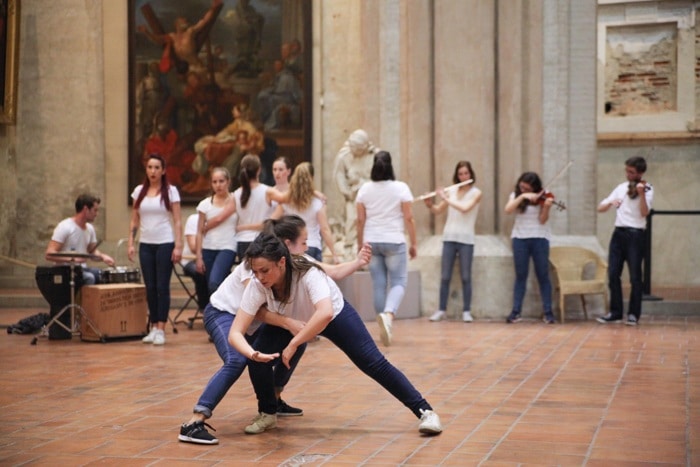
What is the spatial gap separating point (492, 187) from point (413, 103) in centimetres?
128

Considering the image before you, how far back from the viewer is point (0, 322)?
40.2 feet

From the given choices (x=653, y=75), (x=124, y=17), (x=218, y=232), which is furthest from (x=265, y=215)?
(x=653, y=75)

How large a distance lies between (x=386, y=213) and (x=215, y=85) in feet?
21.6

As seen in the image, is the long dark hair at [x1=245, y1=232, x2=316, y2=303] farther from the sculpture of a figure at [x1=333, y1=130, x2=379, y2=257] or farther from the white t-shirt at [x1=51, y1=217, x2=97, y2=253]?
the sculpture of a figure at [x1=333, y1=130, x2=379, y2=257]

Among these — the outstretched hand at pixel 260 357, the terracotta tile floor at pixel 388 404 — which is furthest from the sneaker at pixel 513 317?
the outstretched hand at pixel 260 357

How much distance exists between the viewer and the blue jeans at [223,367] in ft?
18.5

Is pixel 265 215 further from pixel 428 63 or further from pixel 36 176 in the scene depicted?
pixel 36 176

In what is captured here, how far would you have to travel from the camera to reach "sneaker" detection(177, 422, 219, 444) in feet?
18.2

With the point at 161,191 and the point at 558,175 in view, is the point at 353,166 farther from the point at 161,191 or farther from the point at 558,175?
the point at 161,191

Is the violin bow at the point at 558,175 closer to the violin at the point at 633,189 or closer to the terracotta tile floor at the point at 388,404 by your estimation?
the violin at the point at 633,189

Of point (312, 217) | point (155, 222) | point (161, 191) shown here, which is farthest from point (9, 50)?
point (312, 217)

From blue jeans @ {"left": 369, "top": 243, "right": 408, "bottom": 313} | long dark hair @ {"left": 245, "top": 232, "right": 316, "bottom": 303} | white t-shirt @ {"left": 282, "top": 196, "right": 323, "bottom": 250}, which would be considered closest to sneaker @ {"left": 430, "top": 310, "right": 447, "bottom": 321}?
blue jeans @ {"left": 369, "top": 243, "right": 408, "bottom": 313}

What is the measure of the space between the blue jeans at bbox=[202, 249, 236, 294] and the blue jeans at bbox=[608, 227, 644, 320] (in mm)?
4052

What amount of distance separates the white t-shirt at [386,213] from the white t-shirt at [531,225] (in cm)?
214
